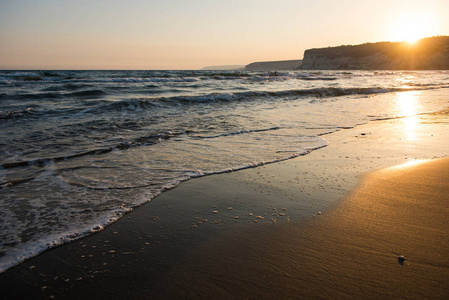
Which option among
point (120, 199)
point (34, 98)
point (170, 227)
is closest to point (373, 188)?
point (170, 227)

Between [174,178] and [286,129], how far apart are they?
12.8ft

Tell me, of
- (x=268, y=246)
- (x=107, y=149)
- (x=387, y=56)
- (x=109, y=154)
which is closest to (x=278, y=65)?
(x=387, y=56)

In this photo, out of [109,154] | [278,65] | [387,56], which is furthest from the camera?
[278,65]

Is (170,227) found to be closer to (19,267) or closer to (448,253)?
(19,267)

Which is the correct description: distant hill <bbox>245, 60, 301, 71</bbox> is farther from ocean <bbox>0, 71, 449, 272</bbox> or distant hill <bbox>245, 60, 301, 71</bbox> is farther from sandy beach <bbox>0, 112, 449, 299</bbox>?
sandy beach <bbox>0, 112, 449, 299</bbox>

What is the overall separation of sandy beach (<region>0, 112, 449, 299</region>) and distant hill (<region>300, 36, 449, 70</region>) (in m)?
98.9

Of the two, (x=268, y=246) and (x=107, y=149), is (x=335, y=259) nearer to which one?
(x=268, y=246)

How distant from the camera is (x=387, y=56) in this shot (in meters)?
94.6

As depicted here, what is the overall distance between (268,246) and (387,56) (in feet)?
362

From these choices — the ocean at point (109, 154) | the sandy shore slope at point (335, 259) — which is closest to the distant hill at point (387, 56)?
the ocean at point (109, 154)

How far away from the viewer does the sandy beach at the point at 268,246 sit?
176cm

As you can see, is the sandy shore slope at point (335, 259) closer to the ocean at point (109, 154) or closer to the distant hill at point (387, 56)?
the ocean at point (109, 154)

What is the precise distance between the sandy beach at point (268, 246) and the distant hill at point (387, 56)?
98926mm

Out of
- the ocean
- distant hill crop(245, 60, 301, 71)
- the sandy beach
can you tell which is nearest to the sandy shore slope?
the sandy beach
